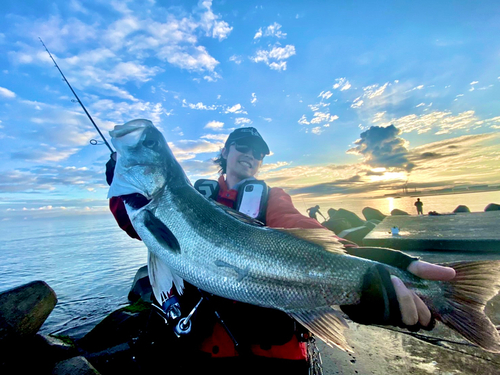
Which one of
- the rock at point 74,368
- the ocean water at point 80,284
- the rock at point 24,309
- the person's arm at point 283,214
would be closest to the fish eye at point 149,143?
the person's arm at point 283,214

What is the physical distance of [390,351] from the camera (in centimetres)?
380

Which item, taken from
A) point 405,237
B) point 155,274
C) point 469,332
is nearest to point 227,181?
point 155,274

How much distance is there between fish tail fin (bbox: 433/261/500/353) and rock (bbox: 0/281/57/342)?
6.98 m

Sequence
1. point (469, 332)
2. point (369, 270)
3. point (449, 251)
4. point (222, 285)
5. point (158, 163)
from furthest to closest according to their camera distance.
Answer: point (449, 251) → point (158, 163) → point (222, 285) → point (369, 270) → point (469, 332)

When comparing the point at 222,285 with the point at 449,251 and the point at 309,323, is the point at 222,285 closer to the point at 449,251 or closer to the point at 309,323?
the point at 309,323

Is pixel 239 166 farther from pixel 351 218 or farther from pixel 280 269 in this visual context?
pixel 351 218

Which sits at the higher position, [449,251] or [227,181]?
[227,181]

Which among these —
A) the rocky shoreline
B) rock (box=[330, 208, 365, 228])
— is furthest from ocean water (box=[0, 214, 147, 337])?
rock (box=[330, 208, 365, 228])

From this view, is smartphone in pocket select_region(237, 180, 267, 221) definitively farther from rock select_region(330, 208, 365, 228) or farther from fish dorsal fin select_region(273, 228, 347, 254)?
rock select_region(330, 208, 365, 228)

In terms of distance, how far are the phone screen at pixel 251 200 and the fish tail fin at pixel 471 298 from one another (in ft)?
7.95

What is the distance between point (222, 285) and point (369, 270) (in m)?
1.44

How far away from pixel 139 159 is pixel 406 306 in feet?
11.6

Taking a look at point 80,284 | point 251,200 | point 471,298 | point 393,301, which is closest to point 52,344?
→ point 251,200

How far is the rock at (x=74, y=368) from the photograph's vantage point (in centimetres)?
372
